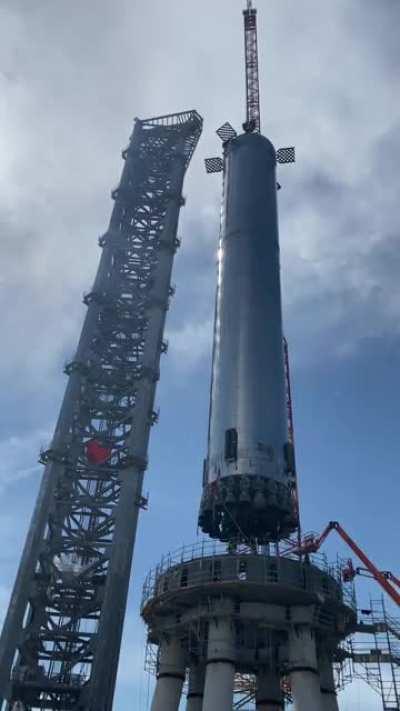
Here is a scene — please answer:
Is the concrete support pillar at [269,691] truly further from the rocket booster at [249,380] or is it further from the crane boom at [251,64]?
the crane boom at [251,64]

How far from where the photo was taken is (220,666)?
132 feet

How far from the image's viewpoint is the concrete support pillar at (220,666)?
39.0 m

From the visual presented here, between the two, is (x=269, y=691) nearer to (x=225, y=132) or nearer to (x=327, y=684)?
(x=327, y=684)

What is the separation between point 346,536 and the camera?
7988 cm

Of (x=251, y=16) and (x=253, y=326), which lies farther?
(x=251, y=16)

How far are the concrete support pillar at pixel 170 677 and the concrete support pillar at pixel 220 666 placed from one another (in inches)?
191

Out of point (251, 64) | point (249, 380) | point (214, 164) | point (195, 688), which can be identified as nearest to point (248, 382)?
point (249, 380)

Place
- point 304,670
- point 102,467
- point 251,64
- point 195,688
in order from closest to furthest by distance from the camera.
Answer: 1. point 304,670
2. point 195,688
3. point 102,467
4. point 251,64

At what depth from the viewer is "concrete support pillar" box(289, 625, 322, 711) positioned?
39.5m

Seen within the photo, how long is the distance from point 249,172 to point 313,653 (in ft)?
136

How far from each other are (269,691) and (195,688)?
515cm

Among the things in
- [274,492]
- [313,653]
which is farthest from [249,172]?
[313,653]

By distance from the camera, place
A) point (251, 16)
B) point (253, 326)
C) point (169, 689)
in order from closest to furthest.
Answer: point (169, 689)
point (253, 326)
point (251, 16)

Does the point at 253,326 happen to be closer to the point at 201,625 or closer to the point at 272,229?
the point at 272,229
